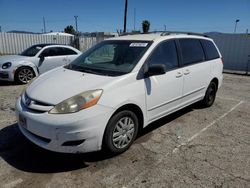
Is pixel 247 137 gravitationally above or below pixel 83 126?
→ below

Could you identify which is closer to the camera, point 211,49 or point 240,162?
point 240,162

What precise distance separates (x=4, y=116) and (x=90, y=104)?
2.81 metres

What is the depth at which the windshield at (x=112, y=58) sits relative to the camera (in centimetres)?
319

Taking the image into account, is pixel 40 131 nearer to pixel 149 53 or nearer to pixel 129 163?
pixel 129 163

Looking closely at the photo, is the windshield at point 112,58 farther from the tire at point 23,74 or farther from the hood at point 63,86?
the tire at point 23,74

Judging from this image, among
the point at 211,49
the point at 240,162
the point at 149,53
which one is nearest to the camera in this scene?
the point at 240,162

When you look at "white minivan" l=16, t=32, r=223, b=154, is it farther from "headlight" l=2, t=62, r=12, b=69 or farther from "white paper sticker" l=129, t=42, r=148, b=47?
"headlight" l=2, t=62, r=12, b=69

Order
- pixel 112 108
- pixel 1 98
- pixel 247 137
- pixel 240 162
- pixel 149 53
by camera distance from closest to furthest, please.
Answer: pixel 112 108, pixel 240 162, pixel 149 53, pixel 247 137, pixel 1 98

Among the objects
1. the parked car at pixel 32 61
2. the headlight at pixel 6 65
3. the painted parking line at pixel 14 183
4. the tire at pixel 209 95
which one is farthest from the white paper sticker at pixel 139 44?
the headlight at pixel 6 65

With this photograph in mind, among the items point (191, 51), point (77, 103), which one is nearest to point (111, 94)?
point (77, 103)

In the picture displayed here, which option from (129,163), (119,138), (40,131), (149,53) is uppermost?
(149,53)

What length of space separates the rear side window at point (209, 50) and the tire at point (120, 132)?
2.73m

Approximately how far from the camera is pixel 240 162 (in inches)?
115

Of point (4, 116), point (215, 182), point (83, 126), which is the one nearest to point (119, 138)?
point (83, 126)
